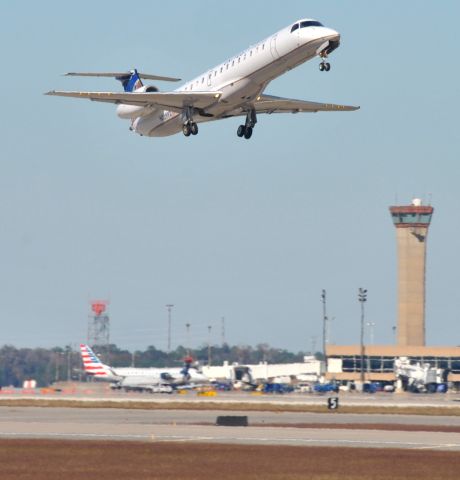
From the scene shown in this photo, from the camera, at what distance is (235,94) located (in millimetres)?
58875

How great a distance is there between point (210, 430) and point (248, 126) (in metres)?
16.7

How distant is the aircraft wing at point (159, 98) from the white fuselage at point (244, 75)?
55 centimetres

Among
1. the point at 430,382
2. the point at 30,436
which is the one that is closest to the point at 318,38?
the point at 30,436

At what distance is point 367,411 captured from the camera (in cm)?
8362

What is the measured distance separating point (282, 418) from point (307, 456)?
87.8 ft

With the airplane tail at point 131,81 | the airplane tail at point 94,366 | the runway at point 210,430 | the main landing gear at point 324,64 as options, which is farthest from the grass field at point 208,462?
the airplane tail at point 94,366

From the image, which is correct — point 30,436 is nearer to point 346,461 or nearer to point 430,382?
point 346,461

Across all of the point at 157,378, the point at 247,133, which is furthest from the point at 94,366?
the point at 247,133

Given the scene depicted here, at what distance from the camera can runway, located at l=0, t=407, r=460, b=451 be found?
172ft

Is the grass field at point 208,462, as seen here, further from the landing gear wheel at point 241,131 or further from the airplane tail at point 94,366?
the airplane tail at point 94,366

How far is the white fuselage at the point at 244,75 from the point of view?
176ft

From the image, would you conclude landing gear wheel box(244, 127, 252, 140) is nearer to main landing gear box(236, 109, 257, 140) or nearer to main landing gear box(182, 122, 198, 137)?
main landing gear box(236, 109, 257, 140)

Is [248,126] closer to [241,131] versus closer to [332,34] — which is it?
[241,131]

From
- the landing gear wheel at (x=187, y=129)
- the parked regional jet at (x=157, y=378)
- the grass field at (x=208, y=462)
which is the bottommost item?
the grass field at (x=208, y=462)
